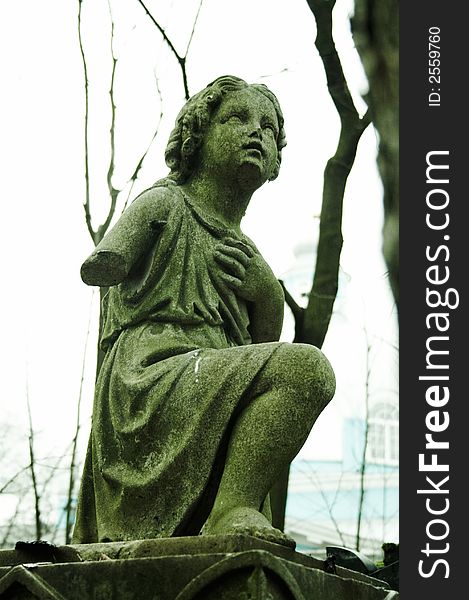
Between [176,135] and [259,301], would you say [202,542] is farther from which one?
[176,135]

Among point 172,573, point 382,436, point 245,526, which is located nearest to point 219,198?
point 245,526

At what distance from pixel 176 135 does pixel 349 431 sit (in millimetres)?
9431

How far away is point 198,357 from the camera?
15.9 ft

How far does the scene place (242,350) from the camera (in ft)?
15.6

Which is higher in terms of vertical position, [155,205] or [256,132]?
[256,132]

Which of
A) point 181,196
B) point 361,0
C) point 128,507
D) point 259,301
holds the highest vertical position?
point 361,0

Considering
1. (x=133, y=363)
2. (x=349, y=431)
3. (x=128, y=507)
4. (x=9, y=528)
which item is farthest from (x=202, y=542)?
(x=349, y=431)

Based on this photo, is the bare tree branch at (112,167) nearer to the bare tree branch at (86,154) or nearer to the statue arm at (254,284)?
the bare tree branch at (86,154)

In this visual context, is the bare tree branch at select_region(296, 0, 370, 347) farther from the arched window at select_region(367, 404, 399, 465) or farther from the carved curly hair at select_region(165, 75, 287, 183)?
the carved curly hair at select_region(165, 75, 287, 183)

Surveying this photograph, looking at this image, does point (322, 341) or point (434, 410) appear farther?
point (322, 341)

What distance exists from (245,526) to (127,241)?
1468mm

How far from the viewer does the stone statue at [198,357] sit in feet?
15.2

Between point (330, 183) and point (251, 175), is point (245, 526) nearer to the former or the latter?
point (251, 175)

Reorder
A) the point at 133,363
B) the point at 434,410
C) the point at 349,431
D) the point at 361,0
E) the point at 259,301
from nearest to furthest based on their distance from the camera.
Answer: the point at 133,363 < the point at 259,301 < the point at 434,410 < the point at 361,0 < the point at 349,431
